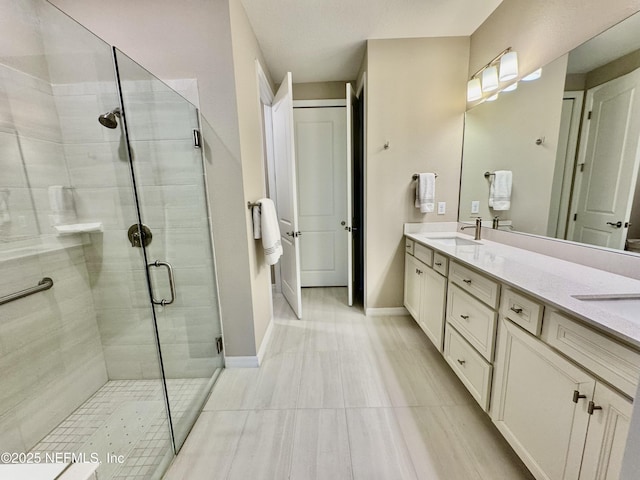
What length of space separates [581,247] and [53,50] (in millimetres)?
3118

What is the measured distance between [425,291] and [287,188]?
5.10 feet

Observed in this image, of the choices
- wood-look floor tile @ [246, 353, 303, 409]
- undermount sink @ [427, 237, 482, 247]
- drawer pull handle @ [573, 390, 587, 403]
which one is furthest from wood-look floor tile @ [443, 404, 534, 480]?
undermount sink @ [427, 237, 482, 247]

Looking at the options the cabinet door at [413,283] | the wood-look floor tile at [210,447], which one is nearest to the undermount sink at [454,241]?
the cabinet door at [413,283]

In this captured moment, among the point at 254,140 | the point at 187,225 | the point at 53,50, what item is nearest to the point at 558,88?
the point at 254,140

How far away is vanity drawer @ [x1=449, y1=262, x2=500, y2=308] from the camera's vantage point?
1.28 meters

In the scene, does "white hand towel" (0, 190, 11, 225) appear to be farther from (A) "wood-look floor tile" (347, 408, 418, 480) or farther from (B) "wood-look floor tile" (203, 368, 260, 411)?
(A) "wood-look floor tile" (347, 408, 418, 480)

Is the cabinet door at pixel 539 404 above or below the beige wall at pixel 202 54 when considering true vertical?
below

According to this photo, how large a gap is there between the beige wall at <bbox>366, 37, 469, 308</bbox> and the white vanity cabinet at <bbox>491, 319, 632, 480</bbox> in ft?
4.71

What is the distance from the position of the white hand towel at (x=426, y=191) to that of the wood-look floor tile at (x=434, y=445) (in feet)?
5.24

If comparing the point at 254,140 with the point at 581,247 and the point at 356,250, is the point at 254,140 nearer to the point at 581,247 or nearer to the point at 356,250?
the point at 356,250

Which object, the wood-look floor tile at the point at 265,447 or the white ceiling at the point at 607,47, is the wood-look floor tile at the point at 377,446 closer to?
the wood-look floor tile at the point at 265,447

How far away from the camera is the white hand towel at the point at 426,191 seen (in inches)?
92.9

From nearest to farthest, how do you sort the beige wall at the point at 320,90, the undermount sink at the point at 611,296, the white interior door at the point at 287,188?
the undermount sink at the point at 611,296 → the white interior door at the point at 287,188 → the beige wall at the point at 320,90

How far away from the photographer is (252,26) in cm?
201
